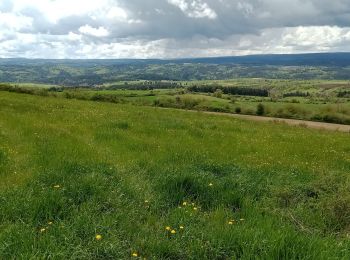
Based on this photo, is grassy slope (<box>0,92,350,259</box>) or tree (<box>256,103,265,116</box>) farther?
tree (<box>256,103,265,116</box>)

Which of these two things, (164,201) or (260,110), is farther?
(260,110)

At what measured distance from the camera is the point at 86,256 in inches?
231

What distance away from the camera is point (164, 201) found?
28.2 feet

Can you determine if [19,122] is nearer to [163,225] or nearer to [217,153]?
[217,153]

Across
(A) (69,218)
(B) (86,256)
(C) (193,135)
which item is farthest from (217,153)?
→ (B) (86,256)

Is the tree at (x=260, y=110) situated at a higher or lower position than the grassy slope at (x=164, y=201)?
lower

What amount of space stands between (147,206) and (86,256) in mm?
2486

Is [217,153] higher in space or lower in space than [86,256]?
lower

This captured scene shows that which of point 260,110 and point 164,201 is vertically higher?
point 164,201

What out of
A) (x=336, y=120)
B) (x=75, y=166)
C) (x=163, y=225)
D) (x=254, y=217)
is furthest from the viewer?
(x=336, y=120)

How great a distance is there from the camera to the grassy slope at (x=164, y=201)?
622 centimetres

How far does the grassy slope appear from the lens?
6219 mm

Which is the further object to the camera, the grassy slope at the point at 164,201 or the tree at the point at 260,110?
the tree at the point at 260,110

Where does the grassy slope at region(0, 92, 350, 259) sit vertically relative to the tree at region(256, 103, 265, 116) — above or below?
above
